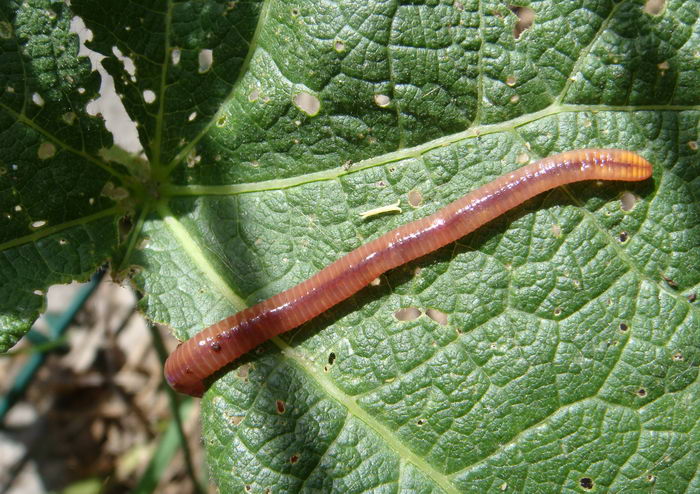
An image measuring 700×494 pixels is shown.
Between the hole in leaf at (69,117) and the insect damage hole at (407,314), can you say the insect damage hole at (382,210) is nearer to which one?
the insect damage hole at (407,314)

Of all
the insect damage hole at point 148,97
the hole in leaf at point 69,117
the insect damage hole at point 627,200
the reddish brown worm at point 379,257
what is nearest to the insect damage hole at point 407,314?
the reddish brown worm at point 379,257

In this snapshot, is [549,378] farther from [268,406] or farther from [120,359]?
[120,359]

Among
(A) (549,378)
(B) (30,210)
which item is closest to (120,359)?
(B) (30,210)

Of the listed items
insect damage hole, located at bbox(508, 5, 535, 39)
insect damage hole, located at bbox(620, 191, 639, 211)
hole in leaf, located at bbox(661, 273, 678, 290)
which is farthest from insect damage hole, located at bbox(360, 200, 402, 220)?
hole in leaf, located at bbox(661, 273, 678, 290)

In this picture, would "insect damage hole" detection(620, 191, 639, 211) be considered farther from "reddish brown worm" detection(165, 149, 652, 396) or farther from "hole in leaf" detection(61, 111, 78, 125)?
"hole in leaf" detection(61, 111, 78, 125)

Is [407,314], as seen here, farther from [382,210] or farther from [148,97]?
[148,97]
